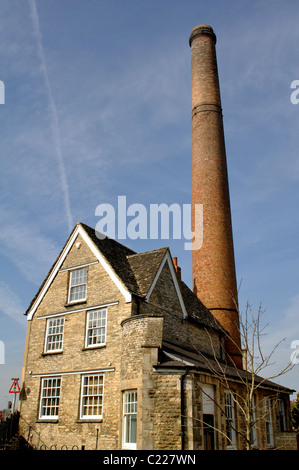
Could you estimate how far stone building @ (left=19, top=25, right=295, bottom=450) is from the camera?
15148mm

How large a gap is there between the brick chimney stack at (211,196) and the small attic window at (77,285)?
9914 millimetres

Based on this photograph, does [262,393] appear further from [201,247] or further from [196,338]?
[201,247]

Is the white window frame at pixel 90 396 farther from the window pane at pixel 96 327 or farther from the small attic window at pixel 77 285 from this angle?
the small attic window at pixel 77 285

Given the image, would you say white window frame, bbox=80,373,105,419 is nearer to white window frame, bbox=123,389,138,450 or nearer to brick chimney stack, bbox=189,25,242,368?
white window frame, bbox=123,389,138,450

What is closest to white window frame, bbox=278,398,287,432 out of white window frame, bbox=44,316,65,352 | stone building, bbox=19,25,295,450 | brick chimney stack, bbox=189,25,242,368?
stone building, bbox=19,25,295,450

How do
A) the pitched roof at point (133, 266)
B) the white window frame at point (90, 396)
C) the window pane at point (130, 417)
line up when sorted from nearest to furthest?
the window pane at point (130, 417), the white window frame at point (90, 396), the pitched roof at point (133, 266)

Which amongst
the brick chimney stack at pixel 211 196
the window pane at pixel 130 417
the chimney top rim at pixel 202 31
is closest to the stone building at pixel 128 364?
the window pane at pixel 130 417

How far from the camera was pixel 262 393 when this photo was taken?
2144 cm

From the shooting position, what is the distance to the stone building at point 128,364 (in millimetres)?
15148

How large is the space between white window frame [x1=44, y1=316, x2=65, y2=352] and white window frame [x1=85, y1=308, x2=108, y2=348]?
184 centimetres

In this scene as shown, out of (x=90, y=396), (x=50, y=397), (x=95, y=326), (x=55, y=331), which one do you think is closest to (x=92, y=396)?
(x=90, y=396)
